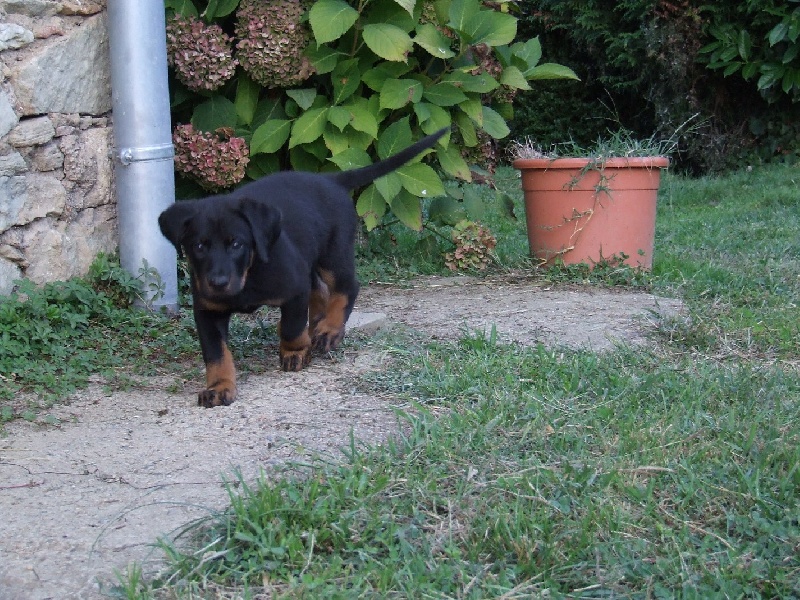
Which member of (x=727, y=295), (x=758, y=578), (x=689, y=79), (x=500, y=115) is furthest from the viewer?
(x=689, y=79)

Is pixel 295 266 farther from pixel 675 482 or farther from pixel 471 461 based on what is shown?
pixel 675 482

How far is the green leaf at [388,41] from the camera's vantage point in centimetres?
468

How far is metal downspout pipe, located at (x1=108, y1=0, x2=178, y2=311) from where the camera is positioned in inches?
167

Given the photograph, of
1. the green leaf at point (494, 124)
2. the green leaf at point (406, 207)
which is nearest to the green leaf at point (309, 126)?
the green leaf at point (406, 207)

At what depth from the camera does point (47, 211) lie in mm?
4137

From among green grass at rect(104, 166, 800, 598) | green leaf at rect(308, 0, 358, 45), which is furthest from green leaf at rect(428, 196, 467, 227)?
green grass at rect(104, 166, 800, 598)

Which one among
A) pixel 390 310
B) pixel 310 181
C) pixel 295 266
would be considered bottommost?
pixel 390 310

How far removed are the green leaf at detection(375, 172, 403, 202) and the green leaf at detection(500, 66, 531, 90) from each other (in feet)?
2.92

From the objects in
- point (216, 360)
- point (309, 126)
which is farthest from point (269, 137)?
point (216, 360)

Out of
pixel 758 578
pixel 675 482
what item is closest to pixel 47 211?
pixel 675 482

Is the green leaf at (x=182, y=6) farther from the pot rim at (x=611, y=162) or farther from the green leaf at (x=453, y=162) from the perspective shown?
the pot rim at (x=611, y=162)

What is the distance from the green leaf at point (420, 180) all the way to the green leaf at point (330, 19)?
764mm

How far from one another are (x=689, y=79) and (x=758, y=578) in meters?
8.84

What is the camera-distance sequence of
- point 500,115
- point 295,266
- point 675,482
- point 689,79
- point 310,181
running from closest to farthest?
point 675,482, point 295,266, point 310,181, point 500,115, point 689,79
